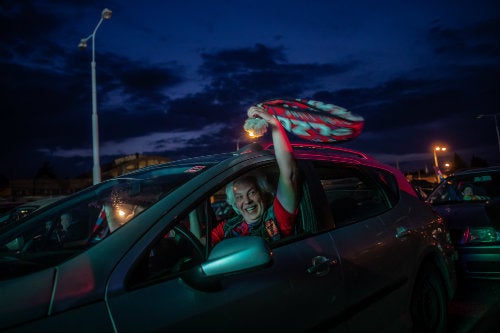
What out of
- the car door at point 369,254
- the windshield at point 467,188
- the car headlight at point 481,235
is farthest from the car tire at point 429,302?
the windshield at point 467,188

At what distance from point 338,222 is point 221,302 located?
3.93 ft

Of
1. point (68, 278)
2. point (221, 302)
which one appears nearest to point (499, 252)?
point (221, 302)

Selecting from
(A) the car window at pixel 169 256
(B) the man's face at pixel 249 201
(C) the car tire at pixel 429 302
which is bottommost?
(C) the car tire at pixel 429 302

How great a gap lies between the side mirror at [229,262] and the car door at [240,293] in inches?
0.5

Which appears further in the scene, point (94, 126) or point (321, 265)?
point (94, 126)

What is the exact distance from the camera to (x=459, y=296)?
430 cm

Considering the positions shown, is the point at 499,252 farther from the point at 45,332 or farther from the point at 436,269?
the point at 45,332

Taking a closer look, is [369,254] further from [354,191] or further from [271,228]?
[354,191]

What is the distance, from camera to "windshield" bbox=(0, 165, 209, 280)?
214 cm

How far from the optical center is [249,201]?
272cm

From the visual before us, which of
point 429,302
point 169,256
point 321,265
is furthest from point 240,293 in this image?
point 429,302

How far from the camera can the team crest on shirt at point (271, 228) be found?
238cm

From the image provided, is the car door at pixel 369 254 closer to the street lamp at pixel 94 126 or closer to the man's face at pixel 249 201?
the man's face at pixel 249 201

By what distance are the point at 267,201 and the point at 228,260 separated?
146cm
